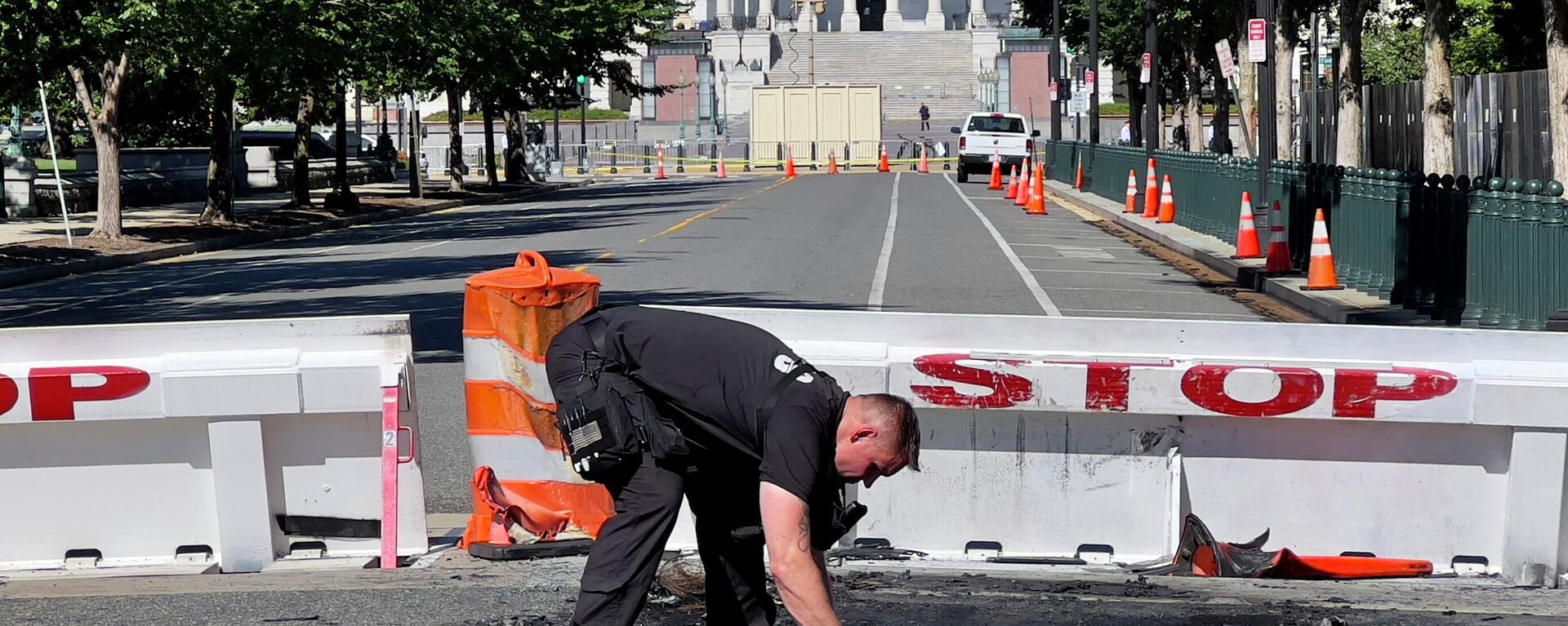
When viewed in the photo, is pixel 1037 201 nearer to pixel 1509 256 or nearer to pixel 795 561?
pixel 1509 256

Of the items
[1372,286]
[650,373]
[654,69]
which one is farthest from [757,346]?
[654,69]

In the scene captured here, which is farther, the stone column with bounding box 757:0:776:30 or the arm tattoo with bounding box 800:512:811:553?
the stone column with bounding box 757:0:776:30

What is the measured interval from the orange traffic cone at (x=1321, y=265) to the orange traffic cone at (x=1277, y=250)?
3.98ft

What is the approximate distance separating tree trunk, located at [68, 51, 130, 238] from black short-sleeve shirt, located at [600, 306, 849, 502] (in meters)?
23.8

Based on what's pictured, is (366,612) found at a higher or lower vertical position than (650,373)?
lower

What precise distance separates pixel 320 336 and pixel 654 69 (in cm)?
9390

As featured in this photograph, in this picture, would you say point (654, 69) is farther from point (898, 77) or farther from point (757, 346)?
point (757, 346)

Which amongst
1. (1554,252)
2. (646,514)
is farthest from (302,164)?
(646,514)

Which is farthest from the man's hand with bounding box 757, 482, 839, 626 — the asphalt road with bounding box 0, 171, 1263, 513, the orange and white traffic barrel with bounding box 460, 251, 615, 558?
the asphalt road with bounding box 0, 171, 1263, 513

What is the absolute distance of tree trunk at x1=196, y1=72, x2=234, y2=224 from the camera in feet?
101

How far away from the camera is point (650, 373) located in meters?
4.50

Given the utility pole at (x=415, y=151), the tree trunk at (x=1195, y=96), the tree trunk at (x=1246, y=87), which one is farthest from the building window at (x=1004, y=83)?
the utility pole at (x=415, y=151)

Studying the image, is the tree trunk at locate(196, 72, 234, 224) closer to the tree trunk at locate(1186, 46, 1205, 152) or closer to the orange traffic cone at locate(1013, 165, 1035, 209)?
the orange traffic cone at locate(1013, 165, 1035, 209)

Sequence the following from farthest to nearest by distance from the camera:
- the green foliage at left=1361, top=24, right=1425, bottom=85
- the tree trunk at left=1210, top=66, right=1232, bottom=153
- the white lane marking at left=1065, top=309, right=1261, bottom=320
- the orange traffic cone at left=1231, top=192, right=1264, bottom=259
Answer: the green foliage at left=1361, top=24, right=1425, bottom=85 → the tree trunk at left=1210, top=66, right=1232, bottom=153 → the orange traffic cone at left=1231, top=192, right=1264, bottom=259 → the white lane marking at left=1065, top=309, right=1261, bottom=320
